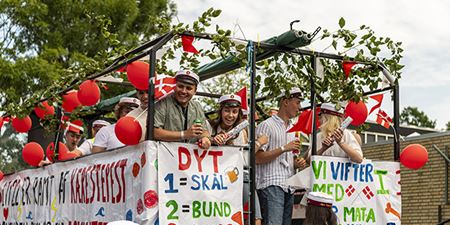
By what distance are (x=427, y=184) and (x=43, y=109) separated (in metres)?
13.7

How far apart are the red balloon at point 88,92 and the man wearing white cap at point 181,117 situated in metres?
1.72

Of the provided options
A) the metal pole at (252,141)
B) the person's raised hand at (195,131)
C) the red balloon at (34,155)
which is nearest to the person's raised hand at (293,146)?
the metal pole at (252,141)

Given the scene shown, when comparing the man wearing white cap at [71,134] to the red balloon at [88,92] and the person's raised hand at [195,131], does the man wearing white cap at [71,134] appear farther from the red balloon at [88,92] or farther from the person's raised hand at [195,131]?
the person's raised hand at [195,131]

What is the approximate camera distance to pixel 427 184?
21.2m

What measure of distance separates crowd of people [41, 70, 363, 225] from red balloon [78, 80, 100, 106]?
3.51ft

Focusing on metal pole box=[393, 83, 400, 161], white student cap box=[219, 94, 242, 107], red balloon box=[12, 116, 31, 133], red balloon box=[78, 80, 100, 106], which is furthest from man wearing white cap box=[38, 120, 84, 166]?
metal pole box=[393, 83, 400, 161]

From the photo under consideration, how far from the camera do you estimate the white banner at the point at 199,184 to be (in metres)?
6.61

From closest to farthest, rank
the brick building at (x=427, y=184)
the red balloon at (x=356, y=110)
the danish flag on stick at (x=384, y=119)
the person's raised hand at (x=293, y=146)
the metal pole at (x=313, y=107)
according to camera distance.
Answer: the person's raised hand at (x=293, y=146) → the metal pole at (x=313, y=107) → the red balloon at (x=356, y=110) → the danish flag on stick at (x=384, y=119) → the brick building at (x=427, y=184)

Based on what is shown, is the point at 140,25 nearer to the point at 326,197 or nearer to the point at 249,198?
the point at 249,198

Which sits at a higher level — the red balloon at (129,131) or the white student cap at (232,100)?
the white student cap at (232,100)

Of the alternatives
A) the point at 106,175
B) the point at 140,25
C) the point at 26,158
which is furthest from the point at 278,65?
the point at 140,25

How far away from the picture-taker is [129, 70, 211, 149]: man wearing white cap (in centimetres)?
671

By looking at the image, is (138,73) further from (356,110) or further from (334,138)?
(356,110)

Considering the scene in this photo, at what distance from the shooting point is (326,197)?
5438mm
